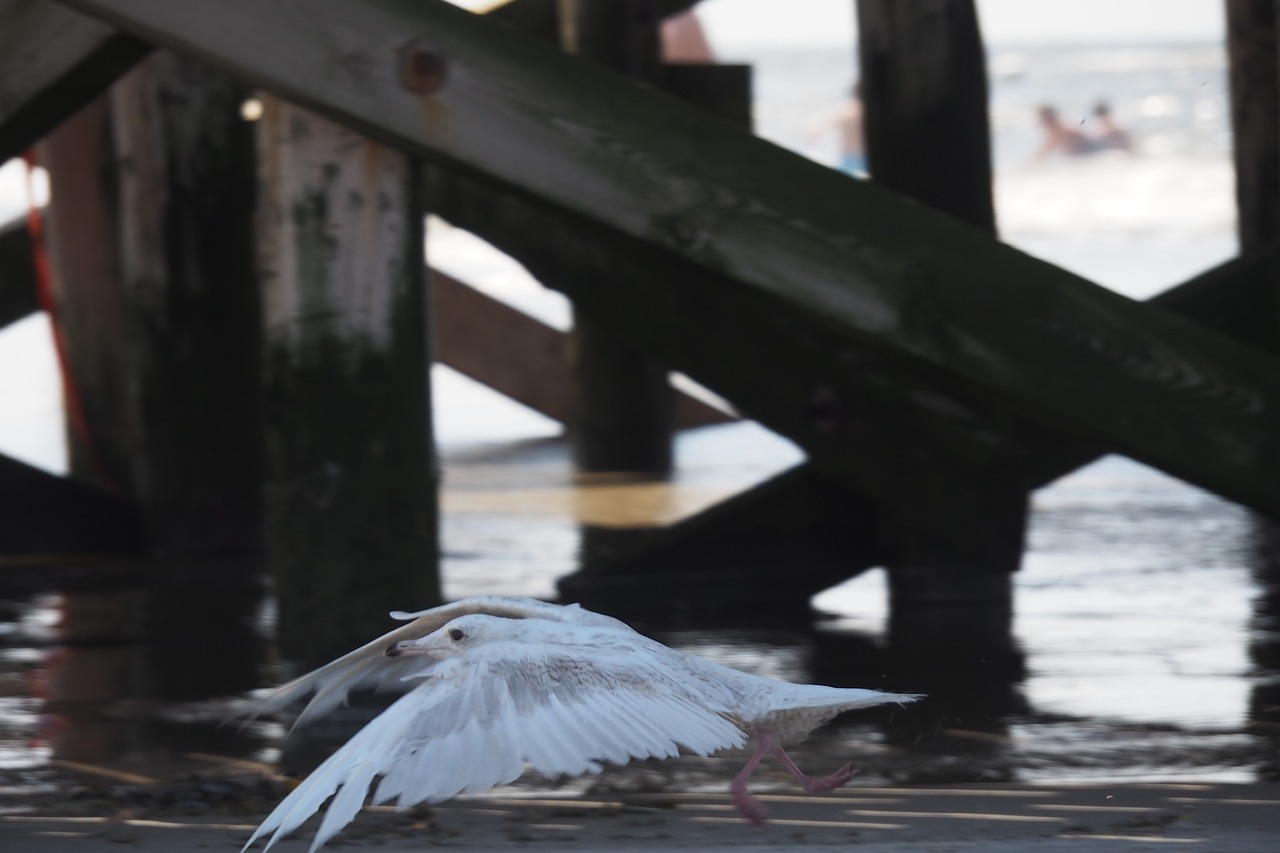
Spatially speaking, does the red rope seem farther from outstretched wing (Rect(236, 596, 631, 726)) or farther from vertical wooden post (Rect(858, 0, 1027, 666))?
outstretched wing (Rect(236, 596, 631, 726))

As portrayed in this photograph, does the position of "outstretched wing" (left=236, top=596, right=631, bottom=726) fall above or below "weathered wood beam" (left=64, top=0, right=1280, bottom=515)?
below

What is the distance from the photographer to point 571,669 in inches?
128

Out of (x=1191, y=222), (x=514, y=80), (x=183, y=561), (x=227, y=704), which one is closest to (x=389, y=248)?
(x=514, y=80)

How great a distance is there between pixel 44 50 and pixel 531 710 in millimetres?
2372

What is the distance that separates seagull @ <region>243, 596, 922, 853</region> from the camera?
2951 millimetres

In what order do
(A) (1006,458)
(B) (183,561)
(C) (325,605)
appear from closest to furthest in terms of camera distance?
(C) (325,605) < (A) (1006,458) < (B) (183,561)

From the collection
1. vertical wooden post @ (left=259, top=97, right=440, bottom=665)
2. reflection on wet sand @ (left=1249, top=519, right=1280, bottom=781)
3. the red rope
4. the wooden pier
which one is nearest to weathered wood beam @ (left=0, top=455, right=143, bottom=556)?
the wooden pier

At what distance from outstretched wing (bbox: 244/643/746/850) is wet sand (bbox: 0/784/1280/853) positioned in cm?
68

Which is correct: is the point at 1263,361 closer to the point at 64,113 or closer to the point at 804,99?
the point at 64,113

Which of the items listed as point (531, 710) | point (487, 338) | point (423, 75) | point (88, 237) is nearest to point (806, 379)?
point (423, 75)

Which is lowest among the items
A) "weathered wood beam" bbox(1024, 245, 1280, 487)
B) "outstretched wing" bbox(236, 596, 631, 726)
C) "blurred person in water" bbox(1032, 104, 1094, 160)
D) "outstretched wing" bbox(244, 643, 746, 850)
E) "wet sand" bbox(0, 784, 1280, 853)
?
"wet sand" bbox(0, 784, 1280, 853)

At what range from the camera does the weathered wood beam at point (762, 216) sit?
176 inches

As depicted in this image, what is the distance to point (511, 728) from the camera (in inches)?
122

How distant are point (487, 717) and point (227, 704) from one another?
237cm
